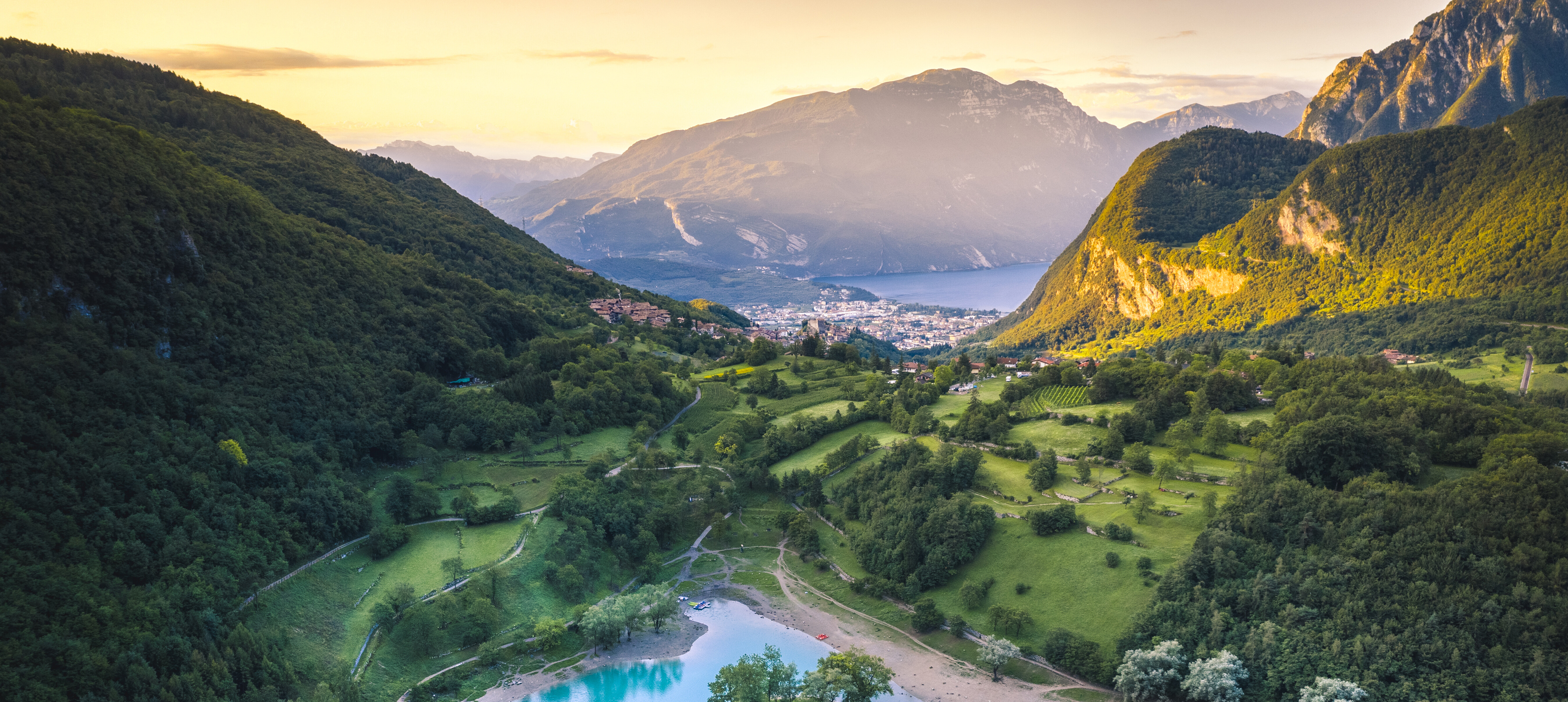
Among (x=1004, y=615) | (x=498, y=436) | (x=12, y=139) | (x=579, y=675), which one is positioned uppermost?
(x=12, y=139)

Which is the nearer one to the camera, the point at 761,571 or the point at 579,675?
the point at 579,675

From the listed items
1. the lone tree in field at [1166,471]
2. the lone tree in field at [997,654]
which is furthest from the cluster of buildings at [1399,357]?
the lone tree in field at [997,654]

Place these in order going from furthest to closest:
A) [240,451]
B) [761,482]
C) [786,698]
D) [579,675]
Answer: [761,482] → [240,451] → [579,675] → [786,698]

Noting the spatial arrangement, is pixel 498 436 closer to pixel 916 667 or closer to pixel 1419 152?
pixel 916 667

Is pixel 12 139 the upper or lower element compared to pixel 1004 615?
upper

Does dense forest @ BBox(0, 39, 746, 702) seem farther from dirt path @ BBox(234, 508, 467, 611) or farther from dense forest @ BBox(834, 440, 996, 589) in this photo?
dense forest @ BBox(834, 440, 996, 589)

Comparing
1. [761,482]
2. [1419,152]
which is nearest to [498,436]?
[761,482]

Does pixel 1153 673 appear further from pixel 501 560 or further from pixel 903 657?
pixel 501 560
